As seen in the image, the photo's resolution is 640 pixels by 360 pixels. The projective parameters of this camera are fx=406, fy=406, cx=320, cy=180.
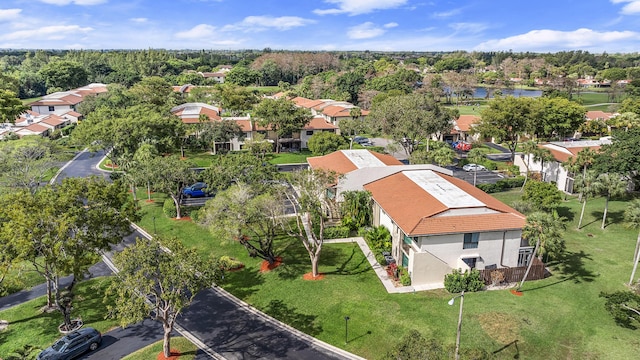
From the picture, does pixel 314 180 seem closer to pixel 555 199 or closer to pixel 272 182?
pixel 272 182

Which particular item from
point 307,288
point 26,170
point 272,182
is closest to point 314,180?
point 272,182

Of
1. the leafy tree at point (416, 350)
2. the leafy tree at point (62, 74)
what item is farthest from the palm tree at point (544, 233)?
the leafy tree at point (62, 74)

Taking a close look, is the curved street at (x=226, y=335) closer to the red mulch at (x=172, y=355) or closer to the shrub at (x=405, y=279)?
the red mulch at (x=172, y=355)

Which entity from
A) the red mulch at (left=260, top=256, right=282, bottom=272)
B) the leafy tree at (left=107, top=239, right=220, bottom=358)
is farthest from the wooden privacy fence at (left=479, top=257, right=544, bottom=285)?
the leafy tree at (left=107, top=239, right=220, bottom=358)

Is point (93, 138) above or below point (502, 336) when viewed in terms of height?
above

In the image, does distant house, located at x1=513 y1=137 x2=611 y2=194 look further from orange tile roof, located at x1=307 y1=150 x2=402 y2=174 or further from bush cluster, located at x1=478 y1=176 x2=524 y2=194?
orange tile roof, located at x1=307 y1=150 x2=402 y2=174

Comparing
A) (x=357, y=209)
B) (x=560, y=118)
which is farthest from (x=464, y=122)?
(x=357, y=209)

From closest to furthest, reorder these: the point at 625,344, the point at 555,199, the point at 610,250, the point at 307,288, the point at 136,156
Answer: the point at 625,344, the point at 307,288, the point at 610,250, the point at 555,199, the point at 136,156
